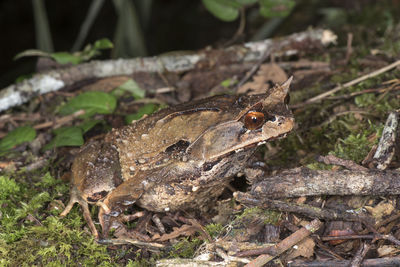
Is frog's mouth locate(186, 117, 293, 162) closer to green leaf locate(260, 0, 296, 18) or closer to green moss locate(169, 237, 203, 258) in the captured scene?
green moss locate(169, 237, 203, 258)

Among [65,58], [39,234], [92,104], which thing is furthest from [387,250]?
[65,58]

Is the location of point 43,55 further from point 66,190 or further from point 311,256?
point 311,256

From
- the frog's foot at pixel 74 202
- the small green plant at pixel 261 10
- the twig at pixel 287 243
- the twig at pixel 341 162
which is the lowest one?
the twig at pixel 287 243

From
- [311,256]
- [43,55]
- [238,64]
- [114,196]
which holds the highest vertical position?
[43,55]

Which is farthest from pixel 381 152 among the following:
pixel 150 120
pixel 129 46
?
pixel 129 46

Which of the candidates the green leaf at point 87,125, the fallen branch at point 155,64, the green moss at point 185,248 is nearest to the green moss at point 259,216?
the green moss at point 185,248

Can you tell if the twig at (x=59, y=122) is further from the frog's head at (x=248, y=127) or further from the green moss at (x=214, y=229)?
the green moss at (x=214, y=229)

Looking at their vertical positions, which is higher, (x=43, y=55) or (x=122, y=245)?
(x=43, y=55)

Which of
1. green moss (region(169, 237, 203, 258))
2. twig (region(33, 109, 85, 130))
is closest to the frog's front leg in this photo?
green moss (region(169, 237, 203, 258))
